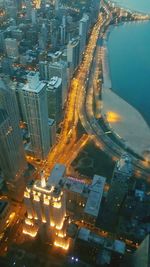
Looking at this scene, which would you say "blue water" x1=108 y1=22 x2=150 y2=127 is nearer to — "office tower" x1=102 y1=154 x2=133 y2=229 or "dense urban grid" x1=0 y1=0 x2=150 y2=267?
"dense urban grid" x1=0 y1=0 x2=150 y2=267

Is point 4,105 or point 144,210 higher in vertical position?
point 4,105

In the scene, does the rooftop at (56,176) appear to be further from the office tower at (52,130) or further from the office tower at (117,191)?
the office tower at (52,130)

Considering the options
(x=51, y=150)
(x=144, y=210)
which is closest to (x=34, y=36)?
(x=51, y=150)

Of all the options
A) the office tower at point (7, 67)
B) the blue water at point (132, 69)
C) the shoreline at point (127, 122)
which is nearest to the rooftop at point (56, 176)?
the shoreline at point (127, 122)

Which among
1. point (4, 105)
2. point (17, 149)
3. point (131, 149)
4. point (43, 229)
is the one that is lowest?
point (131, 149)

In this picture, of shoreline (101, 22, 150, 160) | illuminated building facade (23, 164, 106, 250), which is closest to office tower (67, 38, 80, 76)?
shoreline (101, 22, 150, 160)

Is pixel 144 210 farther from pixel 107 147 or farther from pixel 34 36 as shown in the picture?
pixel 34 36
